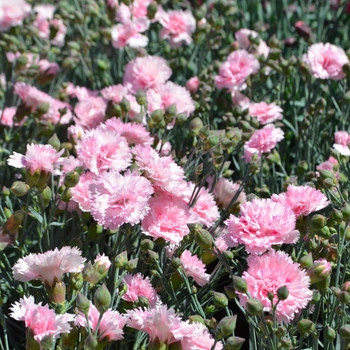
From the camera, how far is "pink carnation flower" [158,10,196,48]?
2385 mm

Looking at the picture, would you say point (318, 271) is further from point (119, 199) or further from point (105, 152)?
point (105, 152)

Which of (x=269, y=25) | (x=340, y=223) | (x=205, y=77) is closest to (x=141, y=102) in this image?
(x=205, y=77)

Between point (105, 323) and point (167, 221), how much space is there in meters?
0.26

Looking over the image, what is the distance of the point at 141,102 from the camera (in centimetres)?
185

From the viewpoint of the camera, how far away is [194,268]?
4.73 ft

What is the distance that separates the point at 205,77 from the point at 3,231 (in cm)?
93

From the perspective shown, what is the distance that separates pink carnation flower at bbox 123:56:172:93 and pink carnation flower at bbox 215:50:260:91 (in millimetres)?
169

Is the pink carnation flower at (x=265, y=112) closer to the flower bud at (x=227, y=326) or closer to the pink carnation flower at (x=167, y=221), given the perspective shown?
the pink carnation flower at (x=167, y=221)

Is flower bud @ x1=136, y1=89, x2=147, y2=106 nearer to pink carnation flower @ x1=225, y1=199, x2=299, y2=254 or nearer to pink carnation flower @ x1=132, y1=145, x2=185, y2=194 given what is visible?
pink carnation flower @ x1=132, y1=145, x2=185, y2=194

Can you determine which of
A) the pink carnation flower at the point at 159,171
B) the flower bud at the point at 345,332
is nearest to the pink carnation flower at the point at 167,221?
the pink carnation flower at the point at 159,171

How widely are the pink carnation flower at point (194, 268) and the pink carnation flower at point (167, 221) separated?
4 cm

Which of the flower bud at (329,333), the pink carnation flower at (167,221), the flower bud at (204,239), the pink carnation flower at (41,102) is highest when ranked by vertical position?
the flower bud at (204,239)

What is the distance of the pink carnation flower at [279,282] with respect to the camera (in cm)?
119

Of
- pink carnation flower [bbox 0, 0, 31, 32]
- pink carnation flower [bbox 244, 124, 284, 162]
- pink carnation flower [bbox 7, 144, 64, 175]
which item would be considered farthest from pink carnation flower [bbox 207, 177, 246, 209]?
pink carnation flower [bbox 0, 0, 31, 32]
